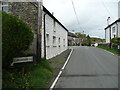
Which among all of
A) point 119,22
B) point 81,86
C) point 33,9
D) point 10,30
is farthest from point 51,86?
point 119,22

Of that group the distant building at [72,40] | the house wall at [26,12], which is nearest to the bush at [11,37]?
the house wall at [26,12]

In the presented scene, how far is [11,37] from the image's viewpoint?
5.30 meters

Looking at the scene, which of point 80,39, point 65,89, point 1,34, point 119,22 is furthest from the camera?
point 80,39

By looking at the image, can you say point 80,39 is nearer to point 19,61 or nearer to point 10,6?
point 10,6

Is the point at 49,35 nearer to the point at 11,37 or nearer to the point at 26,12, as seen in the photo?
the point at 26,12

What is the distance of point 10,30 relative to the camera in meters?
5.26

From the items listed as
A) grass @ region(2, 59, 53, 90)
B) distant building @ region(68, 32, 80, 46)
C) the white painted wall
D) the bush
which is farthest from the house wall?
distant building @ region(68, 32, 80, 46)

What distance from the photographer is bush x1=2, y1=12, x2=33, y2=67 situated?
199 inches

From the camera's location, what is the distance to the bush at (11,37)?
504 centimetres

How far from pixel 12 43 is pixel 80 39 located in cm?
7666

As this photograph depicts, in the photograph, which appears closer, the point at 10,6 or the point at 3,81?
the point at 3,81

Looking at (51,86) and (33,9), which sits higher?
(33,9)

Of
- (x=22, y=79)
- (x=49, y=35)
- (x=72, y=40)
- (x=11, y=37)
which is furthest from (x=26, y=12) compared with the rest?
(x=72, y=40)

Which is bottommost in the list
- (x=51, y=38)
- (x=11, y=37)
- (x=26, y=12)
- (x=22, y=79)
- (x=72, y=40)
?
(x=22, y=79)
